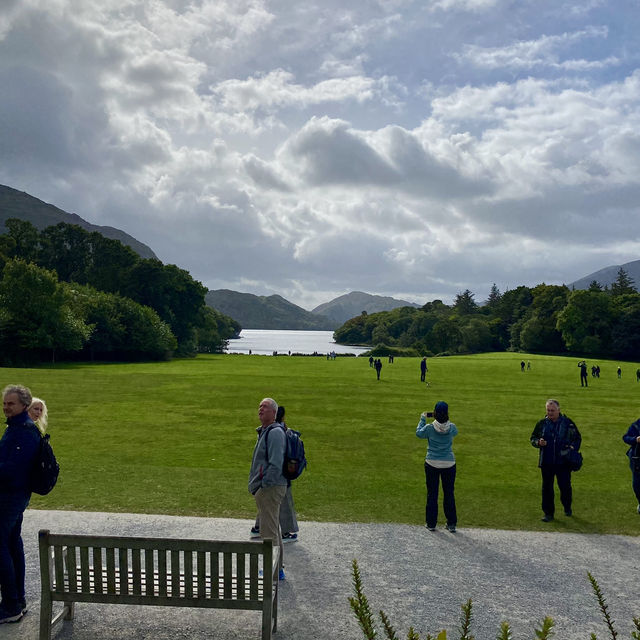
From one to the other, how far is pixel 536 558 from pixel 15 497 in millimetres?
7207

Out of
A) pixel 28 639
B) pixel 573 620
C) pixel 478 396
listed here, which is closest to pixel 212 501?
pixel 28 639

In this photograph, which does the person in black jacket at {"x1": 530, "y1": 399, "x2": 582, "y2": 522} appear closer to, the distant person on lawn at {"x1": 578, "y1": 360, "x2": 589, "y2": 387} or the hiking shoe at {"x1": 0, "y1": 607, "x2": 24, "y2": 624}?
the hiking shoe at {"x1": 0, "y1": 607, "x2": 24, "y2": 624}

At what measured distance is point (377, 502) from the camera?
36.7ft

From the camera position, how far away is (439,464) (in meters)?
9.55

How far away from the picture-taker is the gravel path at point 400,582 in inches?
239

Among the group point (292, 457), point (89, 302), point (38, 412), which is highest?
point (89, 302)

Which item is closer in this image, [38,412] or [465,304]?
[38,412]

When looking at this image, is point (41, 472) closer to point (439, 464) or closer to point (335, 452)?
point (439, 464)

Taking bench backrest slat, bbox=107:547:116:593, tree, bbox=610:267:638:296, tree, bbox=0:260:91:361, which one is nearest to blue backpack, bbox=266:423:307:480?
bench backrest slat, bbox=107:547:116:593

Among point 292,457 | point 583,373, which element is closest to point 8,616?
point 292,457

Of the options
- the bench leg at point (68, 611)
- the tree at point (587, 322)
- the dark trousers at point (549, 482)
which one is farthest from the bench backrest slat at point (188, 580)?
the tree at point (587, 322)

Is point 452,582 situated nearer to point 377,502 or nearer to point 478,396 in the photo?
point 377,502

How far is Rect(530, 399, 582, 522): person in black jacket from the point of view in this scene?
10.1 metres

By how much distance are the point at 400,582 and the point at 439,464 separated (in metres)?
2.71
